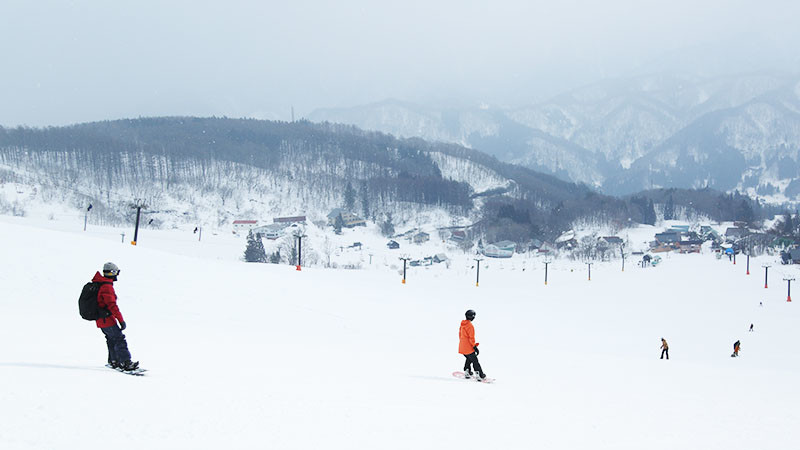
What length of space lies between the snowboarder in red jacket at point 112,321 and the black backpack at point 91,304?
0.04 metres

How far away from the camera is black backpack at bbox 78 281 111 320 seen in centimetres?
739

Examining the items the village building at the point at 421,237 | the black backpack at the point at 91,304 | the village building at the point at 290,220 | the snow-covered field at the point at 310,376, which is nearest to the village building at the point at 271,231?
the village building at the point at 290,220

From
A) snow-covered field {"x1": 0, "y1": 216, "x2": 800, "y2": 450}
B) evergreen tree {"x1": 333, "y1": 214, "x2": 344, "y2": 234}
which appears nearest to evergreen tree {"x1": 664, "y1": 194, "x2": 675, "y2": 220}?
evergreen tree {"x1": 333, "y1": 214, "x2": 344, "y2": 234}

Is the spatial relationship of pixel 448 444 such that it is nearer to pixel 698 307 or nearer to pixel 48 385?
pixel 48 385

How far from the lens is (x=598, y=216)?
167 meters

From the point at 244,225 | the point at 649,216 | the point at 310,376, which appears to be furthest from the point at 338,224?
the point at 310,376

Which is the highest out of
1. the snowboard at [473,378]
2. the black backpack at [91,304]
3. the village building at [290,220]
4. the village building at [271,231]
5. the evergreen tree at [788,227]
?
the evergreen tree at [788,227]

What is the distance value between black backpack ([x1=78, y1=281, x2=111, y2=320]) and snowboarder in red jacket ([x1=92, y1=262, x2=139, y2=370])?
44 millimetres

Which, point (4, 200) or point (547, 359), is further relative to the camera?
point (4, 200)

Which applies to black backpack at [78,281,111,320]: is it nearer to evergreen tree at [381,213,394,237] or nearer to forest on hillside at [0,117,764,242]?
forest on hillside at [0,117,764,242]

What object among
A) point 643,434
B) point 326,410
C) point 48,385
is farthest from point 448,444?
point 48,385

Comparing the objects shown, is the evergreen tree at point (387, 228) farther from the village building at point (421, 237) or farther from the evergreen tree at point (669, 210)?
the evergreen tree at point (669, 210)

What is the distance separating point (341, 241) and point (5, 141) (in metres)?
132

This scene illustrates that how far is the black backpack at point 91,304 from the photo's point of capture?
7387mm
